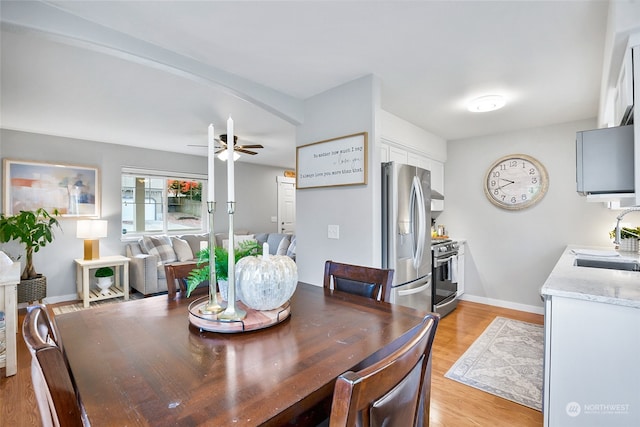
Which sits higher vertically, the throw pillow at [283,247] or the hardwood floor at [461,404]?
the throw pillow at [283,247]

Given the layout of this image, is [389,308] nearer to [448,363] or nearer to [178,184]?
[448,363]

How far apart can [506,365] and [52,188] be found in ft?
18.4

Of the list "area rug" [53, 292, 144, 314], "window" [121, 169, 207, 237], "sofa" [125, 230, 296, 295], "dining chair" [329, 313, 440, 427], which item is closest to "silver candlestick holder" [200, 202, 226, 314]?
"dining chair" [329, 313, 440, 427]

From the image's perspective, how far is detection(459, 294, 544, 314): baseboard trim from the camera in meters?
3.86

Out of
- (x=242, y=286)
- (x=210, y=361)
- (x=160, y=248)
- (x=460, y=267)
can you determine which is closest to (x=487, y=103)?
(x=460, y=267)

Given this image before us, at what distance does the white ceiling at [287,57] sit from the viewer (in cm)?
169

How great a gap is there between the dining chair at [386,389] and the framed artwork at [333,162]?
175 cm

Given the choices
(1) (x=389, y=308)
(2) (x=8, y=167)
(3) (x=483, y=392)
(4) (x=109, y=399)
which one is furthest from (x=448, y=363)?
(2) (x=8, y=167)

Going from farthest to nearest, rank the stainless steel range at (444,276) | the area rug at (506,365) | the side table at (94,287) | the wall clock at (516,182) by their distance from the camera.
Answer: the side table at (94,287) < the wall clock at (516,182) < the stainless steel range at (444,276) < the area rug at (506,365)

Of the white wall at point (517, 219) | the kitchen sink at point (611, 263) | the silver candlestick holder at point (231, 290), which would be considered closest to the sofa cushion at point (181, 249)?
the white wall at point (517, 219)

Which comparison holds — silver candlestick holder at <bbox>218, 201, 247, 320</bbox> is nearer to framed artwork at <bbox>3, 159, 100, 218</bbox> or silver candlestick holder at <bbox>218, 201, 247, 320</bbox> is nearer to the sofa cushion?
the sofa cushion

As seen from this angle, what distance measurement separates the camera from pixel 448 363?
2.54 metres

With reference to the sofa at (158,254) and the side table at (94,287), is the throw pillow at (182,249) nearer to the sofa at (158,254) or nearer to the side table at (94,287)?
the sofa at (158,254)

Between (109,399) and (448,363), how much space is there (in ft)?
8.31
